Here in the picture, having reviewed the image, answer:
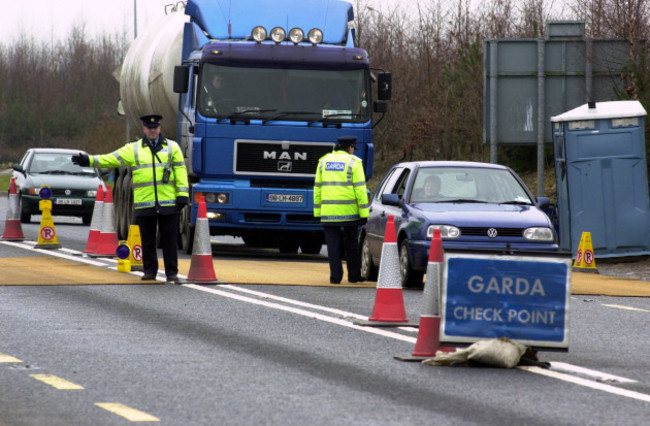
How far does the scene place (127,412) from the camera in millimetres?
7234

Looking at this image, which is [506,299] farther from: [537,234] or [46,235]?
[46,235]

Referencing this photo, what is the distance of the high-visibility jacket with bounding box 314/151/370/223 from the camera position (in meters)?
15.9

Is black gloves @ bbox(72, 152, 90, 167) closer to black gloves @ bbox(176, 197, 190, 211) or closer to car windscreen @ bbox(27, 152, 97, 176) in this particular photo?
black gloves @ bbox(176, 197, 190, 211)

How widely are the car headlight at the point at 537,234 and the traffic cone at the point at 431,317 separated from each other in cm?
596

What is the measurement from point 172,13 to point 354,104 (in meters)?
5.64

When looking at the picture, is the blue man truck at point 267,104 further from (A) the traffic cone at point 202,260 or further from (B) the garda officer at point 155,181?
(A) the traffic cone at point 202,260

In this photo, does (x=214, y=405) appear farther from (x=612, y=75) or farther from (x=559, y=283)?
(x=612, y=75)

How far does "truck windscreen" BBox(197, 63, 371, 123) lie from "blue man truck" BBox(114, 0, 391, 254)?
1 centimetres

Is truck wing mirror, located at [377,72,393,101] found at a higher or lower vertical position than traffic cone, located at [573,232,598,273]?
higher

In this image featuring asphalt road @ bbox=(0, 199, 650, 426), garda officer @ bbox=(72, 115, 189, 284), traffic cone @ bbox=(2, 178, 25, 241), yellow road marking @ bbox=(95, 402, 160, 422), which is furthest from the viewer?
traffic cone @ bbox=(2, 178, 25, 241)

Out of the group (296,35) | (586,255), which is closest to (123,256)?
(296,35)

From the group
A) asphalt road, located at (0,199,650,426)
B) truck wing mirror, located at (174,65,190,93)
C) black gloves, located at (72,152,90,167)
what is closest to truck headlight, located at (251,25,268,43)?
truck wing mirror, located at (174,65,190,93)

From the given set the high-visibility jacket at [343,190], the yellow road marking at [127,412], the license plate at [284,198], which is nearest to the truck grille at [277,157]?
the license plate at [284,198]

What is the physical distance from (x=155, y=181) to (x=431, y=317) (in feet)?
22.0
